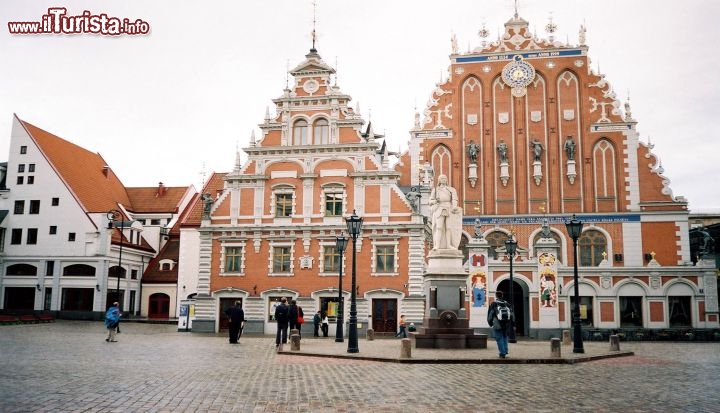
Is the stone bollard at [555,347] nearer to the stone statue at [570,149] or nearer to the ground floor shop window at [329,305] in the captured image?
the ground floor shop window at [329,305]

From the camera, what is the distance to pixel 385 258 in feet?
114

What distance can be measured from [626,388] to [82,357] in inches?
550

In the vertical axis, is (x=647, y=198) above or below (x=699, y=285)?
above

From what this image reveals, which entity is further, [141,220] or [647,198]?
[141,220]

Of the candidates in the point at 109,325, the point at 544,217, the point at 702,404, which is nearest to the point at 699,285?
the point at 544,217

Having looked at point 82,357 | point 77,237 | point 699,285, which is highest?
point 77,237

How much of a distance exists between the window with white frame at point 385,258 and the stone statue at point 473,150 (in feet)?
34.7

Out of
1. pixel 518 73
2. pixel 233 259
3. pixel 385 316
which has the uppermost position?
pixel 518 73

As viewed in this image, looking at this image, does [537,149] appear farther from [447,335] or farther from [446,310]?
[447,335]

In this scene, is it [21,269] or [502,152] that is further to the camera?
[21,269]

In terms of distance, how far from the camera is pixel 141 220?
56.4m

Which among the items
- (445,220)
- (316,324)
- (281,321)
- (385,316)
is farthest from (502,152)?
(281,321)

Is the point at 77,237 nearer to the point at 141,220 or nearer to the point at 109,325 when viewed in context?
the point at 141,220

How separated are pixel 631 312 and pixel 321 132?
20388 millimetres
